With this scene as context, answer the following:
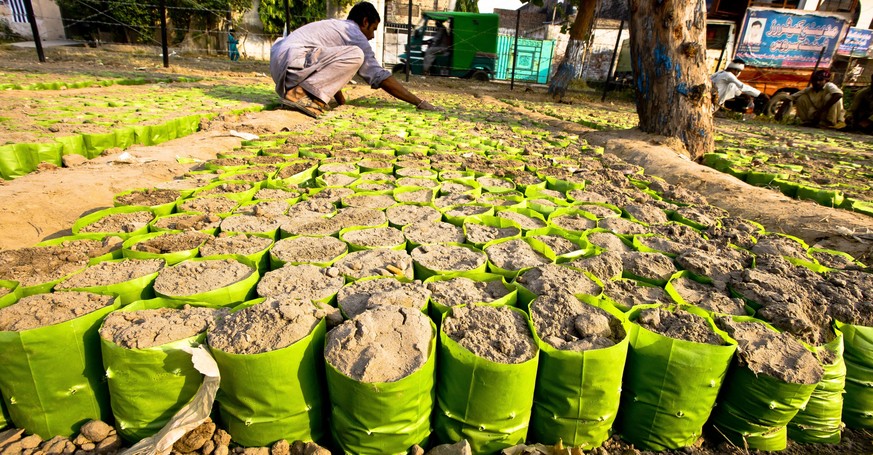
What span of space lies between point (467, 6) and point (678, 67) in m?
24.2

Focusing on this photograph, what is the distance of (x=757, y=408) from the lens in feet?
4.31

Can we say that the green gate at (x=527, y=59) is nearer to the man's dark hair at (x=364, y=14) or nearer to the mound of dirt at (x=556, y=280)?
the man's dark hair at (x=364, y=14)

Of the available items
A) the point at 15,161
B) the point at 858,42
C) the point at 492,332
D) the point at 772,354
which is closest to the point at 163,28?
the point at 15,161

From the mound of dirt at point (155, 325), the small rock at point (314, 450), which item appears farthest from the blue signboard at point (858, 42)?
the mound of dirt at point (155, 325)

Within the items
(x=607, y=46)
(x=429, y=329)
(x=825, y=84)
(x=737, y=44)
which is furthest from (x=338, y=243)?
(x=607, y=46)

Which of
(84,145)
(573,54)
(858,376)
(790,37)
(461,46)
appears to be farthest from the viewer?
(461,46)

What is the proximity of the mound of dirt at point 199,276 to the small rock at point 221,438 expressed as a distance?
0.49m

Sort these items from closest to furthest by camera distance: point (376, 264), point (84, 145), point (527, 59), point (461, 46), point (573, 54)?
point (376, 264) → point (84, 145) → point (573, 54) → point (461, 46) → point (527, 59)

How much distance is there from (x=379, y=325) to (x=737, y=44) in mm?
17102

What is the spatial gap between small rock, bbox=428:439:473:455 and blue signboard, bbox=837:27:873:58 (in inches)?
816

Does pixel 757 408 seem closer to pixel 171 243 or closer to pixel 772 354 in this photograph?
pixel 772 354

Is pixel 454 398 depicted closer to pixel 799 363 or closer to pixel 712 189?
pixel 799 363

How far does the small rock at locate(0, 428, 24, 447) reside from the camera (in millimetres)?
1228

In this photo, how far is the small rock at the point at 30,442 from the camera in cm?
121
